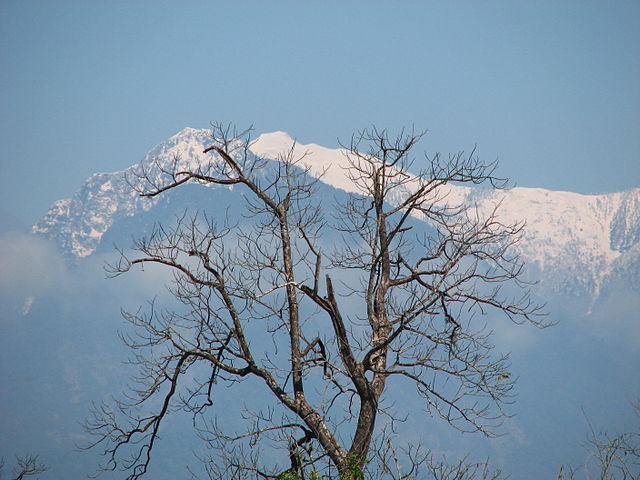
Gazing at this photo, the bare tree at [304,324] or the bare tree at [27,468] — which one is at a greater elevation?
the bare tree at [27,468]

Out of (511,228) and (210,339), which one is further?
(511,228)

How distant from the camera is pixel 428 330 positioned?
10703 mm

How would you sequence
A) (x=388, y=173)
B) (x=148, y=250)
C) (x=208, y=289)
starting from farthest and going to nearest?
(x=388, y=173) < (x=208, y=289) < (x=148, y=250)

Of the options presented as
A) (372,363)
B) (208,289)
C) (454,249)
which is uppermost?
(208,289)

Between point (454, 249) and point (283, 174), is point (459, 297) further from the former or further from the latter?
point (283, 174)

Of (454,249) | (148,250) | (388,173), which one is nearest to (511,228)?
(454,249)

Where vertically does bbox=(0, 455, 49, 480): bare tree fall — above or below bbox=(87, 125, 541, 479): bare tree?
above

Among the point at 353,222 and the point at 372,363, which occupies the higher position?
the point at 353,222

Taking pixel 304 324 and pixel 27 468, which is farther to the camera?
pixel 27 468

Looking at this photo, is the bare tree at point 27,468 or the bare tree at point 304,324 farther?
the bare tree at point 27,468

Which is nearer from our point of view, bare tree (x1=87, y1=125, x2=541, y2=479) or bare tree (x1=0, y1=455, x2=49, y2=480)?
Answer: bare tree (x1=87, y1=125, x2=541, y2=479)

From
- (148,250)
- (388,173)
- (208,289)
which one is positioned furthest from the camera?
(388,173)

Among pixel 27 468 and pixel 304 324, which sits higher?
pixel 27 468

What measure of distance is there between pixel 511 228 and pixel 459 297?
133cm
